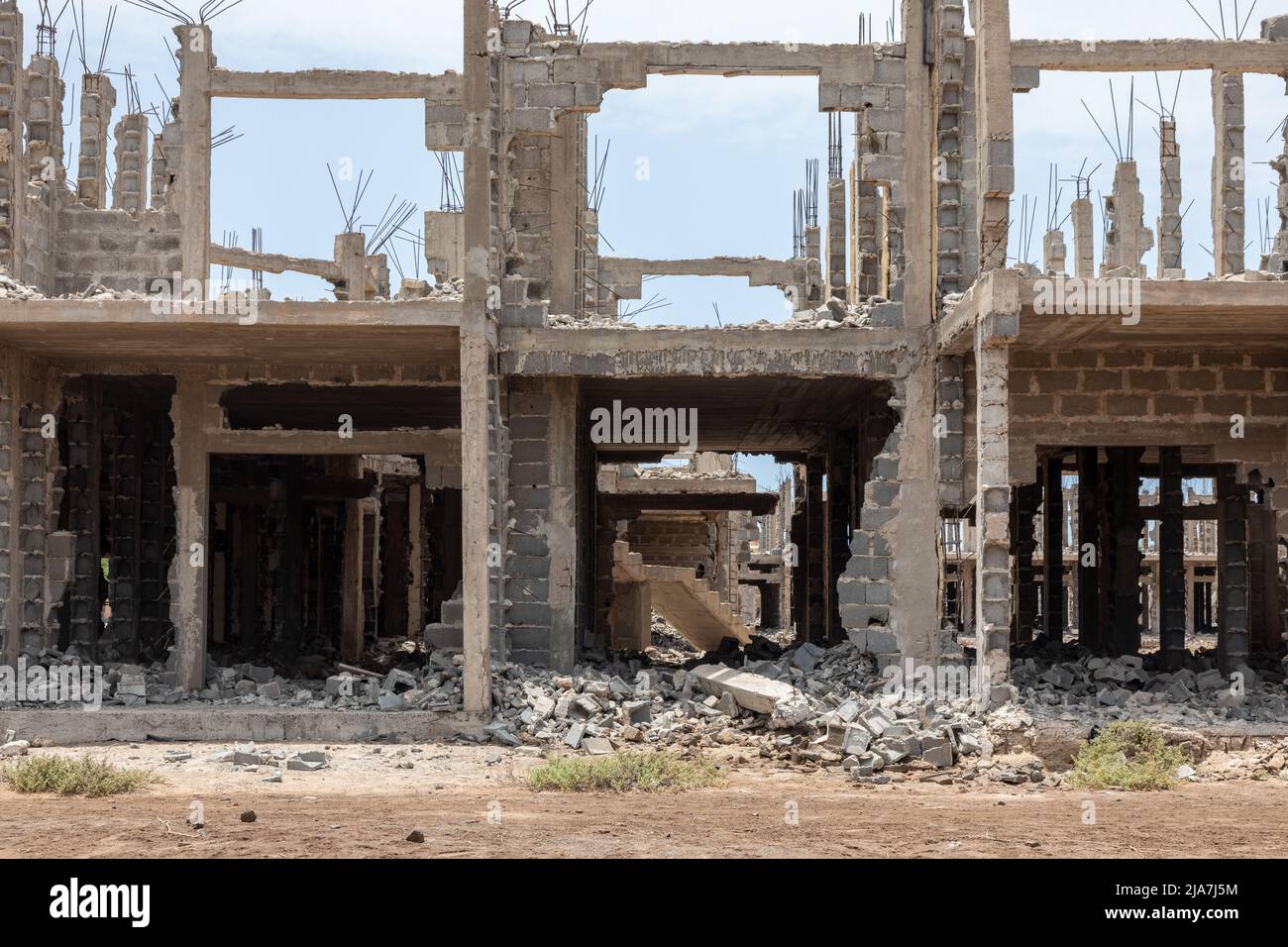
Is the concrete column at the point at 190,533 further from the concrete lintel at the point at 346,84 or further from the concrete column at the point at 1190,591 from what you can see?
the concrete column at the point at 1190,591

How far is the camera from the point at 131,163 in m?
24.5

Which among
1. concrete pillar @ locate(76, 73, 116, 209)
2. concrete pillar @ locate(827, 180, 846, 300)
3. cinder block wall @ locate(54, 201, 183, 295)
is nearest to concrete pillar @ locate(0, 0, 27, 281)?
cinder block wall @ locate(54, 201, 183, 295)

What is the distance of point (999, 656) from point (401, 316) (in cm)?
610

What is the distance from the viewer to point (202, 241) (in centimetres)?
1662

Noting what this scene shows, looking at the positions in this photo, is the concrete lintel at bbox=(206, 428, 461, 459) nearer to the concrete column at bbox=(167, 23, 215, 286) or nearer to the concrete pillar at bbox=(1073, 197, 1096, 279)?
the concrete column at bbox=(167, 23, 215, 286)

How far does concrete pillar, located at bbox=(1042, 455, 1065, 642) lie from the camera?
22594mm

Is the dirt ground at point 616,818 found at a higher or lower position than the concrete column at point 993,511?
lower

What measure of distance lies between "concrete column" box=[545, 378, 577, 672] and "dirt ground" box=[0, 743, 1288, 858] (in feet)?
9.27

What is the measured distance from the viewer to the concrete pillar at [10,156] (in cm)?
1820

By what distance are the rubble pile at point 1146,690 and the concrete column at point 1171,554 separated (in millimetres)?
703

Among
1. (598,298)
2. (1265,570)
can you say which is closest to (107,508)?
(598,298)

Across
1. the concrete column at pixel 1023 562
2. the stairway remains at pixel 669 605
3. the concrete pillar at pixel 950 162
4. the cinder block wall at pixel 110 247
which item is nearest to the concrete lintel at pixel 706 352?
the concrete pillar at pixel 950 162

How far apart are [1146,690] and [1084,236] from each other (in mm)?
13910

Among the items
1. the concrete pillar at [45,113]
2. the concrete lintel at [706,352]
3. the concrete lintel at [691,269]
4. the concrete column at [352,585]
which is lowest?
the concrete column at [352,585]
